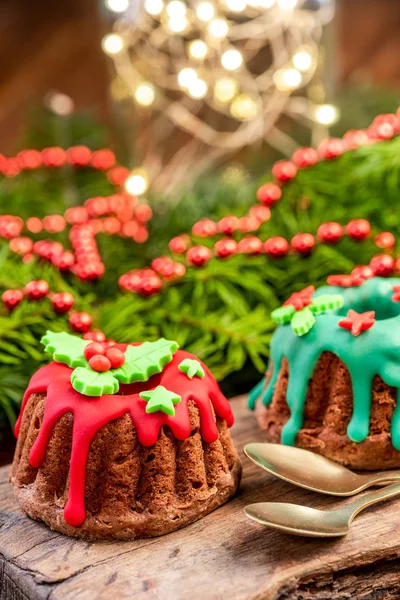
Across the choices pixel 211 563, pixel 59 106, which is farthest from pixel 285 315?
pixel 59 106

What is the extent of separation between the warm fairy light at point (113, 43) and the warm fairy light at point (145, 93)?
3.9 inches

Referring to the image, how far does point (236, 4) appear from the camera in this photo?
1.75 m

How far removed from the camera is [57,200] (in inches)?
76.1

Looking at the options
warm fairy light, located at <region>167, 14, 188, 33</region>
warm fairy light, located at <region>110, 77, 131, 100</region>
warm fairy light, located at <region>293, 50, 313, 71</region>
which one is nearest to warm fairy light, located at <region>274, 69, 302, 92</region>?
warm fairy light, located at <region>293, 50, 313, 71</region>

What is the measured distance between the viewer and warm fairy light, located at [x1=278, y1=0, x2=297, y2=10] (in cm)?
175

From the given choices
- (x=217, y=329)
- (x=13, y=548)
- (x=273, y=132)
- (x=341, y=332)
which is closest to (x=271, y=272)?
(x=217, y=329)

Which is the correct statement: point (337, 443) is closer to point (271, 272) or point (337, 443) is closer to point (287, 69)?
point (271, 272)

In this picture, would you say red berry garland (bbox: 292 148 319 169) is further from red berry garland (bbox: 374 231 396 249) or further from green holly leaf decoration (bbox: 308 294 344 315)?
green holly leaf decoration (bbox: 308 294 344 315)

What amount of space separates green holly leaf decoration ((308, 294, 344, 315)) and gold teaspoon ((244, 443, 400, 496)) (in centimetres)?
21

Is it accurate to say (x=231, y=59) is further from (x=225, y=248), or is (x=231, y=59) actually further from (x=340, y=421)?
(x=340, y=421)

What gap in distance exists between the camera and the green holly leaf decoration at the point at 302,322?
1132 mm

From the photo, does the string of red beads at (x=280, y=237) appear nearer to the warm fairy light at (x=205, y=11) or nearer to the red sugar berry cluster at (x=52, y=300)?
the red sugar berry cluster at (x=52, y=300)

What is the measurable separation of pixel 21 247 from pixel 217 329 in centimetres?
40

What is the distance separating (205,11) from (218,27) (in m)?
0.04
